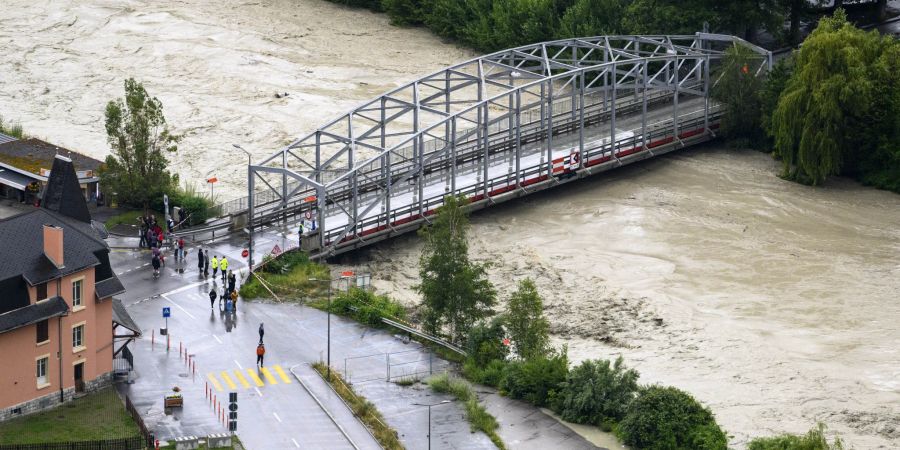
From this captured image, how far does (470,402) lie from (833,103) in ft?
137

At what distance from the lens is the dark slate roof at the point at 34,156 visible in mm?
98125

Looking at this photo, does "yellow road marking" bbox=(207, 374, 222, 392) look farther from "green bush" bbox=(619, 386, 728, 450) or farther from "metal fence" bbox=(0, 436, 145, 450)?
"green bush" bbox=(619, 386, 728, 450)

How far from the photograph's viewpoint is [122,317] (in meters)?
73.1

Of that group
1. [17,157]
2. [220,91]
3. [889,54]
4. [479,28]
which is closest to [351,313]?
[17,157]

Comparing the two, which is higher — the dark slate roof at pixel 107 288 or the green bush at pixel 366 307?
the dark slate roof at pixel 107 288

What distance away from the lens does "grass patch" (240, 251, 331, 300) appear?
82.6 m

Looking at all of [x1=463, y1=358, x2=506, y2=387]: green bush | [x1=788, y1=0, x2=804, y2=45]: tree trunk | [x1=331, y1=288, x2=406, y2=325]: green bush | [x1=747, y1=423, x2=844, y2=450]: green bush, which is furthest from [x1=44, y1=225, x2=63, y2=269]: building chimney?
[x1=788, y1=0, x2=804, y2=45]: tree trunk

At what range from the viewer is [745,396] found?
72.7m

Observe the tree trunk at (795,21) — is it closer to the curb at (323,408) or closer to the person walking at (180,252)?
the person walking at (180,252)

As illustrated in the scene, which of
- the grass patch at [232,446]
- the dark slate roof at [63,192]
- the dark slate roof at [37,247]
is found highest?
the dark slate roof at [63,192]

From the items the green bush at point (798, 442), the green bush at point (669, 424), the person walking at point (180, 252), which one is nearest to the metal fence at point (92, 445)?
the green bush at point (669, 424)

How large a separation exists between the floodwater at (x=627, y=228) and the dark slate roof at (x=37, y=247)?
2133 cm

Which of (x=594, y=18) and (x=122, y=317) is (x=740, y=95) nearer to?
(x=594, y=18)

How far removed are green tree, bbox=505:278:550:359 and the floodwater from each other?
17.5ft
